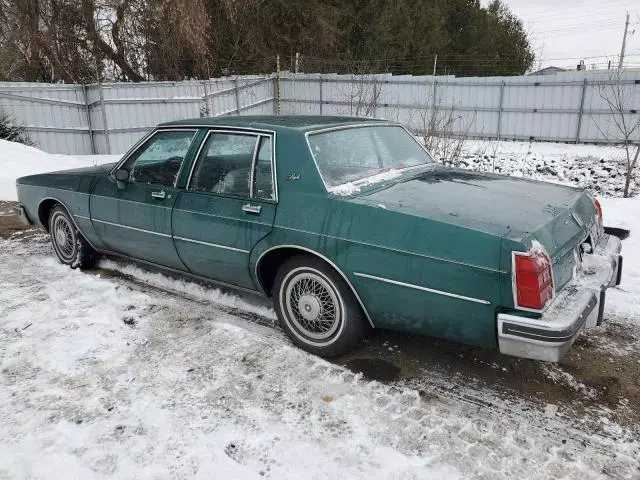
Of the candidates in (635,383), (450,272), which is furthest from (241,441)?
(635,383)

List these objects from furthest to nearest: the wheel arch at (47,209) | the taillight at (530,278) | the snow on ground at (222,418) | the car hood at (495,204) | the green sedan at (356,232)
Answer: the wheel arch at (47,209)
the car hood at (495,204)
the green sedan at (356,232)
the taillight at (530,278)
the snow on ground at (222,418)

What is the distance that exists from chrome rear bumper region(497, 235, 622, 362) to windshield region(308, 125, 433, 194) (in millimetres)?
1279

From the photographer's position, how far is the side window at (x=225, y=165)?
368cm

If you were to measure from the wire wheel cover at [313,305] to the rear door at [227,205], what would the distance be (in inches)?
14.8

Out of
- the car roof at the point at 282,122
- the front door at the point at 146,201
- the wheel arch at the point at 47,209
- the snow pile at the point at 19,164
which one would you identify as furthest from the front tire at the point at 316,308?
the snow pile at the point at 19,164

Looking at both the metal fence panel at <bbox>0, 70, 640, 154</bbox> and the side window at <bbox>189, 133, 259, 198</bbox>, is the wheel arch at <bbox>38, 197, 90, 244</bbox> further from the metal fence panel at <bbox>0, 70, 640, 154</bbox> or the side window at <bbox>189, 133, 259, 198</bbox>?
the metal fence panel at <bbox>0, 70, 640, 154</bbox>

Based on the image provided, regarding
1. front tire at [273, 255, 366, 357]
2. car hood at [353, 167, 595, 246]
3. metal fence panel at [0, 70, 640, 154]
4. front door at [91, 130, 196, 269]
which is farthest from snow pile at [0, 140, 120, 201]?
car hood at [353, 167, 595, 246]

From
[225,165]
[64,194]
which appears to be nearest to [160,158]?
[225,165]

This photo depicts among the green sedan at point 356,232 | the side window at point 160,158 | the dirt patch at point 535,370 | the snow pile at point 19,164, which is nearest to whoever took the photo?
the green sedan at point 356,232

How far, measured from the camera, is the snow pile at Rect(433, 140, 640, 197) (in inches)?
452

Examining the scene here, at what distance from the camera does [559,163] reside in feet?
44.2

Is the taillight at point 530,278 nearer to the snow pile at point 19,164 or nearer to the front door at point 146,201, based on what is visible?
the front door at point 146,201

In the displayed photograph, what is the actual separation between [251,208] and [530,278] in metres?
1.84

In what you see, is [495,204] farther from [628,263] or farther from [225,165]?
[628,263]
